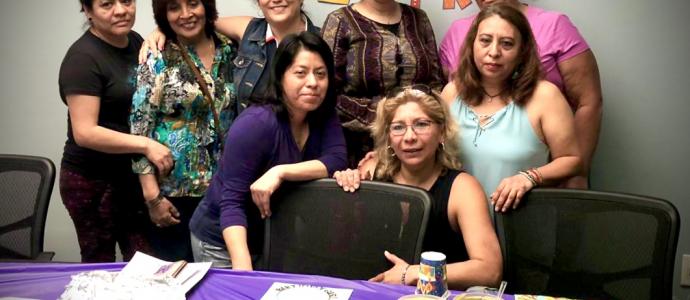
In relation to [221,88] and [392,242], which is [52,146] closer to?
[221,88]

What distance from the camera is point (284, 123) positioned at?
6.13 feet

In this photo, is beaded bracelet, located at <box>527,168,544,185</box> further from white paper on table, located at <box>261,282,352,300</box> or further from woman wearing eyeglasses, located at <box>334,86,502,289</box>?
white paper on table, located at <box>261,282,352,300</box>

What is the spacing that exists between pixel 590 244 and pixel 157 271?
43.2 inches

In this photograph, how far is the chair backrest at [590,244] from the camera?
1578mm

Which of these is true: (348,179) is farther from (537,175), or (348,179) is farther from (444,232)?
(537,175)

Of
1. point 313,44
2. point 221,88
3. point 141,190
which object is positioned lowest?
point 141,190

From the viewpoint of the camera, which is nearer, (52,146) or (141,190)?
(141,190)

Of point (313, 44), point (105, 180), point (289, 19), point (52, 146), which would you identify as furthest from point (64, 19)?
point (313, 44)

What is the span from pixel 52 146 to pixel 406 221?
2.08 metres

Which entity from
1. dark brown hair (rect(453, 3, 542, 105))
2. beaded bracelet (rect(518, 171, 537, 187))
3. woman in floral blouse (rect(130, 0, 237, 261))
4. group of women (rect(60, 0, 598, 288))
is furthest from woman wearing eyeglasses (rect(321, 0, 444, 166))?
beaded bracelet (rect(518, 171, 537, 187))

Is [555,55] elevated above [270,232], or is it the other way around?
[555,55]

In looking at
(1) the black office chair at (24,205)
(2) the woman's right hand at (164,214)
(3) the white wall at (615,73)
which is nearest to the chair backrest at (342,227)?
(2) the woman's right hand at (164,214)

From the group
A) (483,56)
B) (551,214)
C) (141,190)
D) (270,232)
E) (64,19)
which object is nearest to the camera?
(551,214)

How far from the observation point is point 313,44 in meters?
1.86
